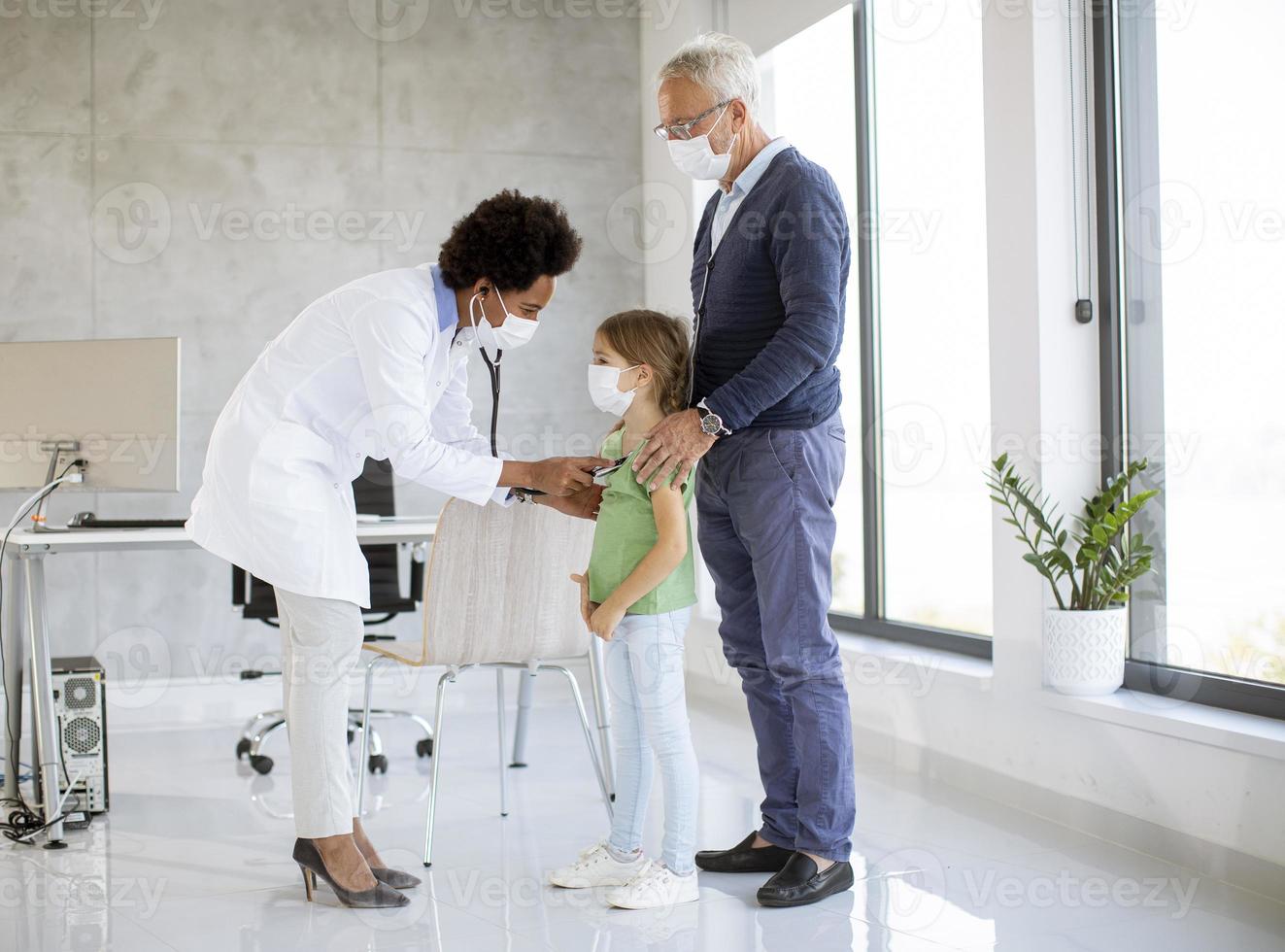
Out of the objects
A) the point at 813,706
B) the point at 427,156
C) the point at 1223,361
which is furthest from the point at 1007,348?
the point at 427,156

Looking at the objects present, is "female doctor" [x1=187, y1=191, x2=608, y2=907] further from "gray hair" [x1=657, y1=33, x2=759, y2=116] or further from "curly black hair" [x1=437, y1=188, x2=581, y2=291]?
"gray hair" [x1=657, y1=33, x2=759, y2=116]

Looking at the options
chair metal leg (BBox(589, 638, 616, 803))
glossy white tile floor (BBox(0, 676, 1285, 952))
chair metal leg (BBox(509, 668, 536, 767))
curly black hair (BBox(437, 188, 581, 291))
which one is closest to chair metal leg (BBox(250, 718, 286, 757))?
glossy white tile floor (BBox(0, 676, 1285, 952))

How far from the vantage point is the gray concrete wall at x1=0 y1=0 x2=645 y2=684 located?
4.41 meters

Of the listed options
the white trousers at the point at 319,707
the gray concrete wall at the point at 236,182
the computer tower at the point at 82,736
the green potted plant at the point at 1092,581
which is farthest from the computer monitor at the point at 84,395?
the green potted plant at the point at 1092,581

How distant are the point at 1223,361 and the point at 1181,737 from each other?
0.82 m

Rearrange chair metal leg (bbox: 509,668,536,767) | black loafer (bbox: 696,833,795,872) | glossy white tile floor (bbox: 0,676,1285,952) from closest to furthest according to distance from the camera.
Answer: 1. glossy white tile floor (bbox: 0,676,1285,952)
2. black loafer (bbox: 696,833,795,872)
3. chair metal leg (bbox: 509,668,536,767)

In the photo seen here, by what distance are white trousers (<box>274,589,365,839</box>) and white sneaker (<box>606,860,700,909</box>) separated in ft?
1.70

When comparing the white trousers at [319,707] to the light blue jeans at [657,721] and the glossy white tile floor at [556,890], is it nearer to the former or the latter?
the glossy white tile floor at [556,890]

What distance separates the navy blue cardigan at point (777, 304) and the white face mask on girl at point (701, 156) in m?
0.08

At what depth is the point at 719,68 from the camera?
7.30ft

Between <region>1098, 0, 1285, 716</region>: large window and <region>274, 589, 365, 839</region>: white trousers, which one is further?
<region>1098, 0, 1285, 716</region>: large window

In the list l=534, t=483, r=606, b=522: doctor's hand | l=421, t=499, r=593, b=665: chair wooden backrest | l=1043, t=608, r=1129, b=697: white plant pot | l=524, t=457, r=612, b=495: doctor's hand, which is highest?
l=524, t=457, r=612, b=495: doctor's hand

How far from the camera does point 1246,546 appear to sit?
8.55 ft

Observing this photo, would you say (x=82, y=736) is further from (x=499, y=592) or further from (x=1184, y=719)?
(x=1184, y=719)
